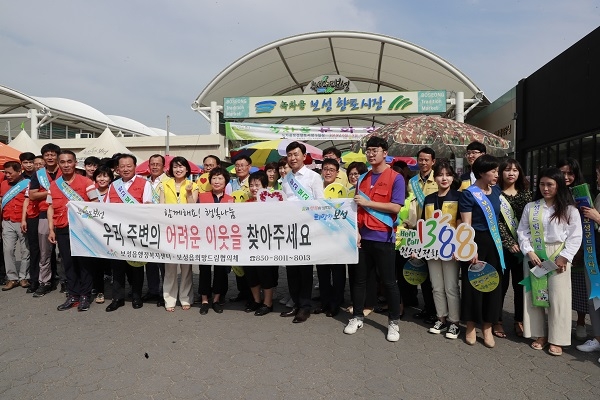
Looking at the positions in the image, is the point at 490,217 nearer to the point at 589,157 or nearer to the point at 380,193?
the point at 380,193

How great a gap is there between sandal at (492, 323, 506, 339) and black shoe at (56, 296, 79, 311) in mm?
4399

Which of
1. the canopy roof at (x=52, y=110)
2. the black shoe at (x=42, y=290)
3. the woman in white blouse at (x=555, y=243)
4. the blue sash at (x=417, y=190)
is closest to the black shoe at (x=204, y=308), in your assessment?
the black shoe at (x=42, y=290)

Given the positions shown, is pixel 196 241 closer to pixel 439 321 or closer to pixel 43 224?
pixel 43 224

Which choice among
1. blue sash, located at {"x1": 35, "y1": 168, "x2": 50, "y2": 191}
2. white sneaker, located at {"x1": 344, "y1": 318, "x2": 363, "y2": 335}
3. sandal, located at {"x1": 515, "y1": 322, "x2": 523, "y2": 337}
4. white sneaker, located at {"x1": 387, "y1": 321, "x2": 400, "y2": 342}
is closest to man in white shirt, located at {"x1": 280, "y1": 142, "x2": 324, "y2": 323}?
white sneaker, located at {"x1": 344, "y1": 318, "x2": 363, "y2": 335}

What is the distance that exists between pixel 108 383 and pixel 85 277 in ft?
6.86

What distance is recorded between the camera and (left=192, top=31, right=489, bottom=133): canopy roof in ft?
50.0

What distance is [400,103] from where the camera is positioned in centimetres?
1510

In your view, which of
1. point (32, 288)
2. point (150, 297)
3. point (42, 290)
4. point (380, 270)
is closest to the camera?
point (380, 270)

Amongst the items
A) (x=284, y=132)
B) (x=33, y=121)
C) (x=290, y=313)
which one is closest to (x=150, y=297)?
(x=290, y=313)

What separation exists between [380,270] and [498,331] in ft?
3.98

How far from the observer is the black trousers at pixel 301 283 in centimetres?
413

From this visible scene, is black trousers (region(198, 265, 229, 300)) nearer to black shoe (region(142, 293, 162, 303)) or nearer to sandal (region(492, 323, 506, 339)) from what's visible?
black shoe (region(142, 293, 162, 303))

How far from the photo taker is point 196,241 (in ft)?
13.9

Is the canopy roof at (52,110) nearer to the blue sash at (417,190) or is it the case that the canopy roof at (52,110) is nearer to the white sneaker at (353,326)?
the blue sash at (417,190)
